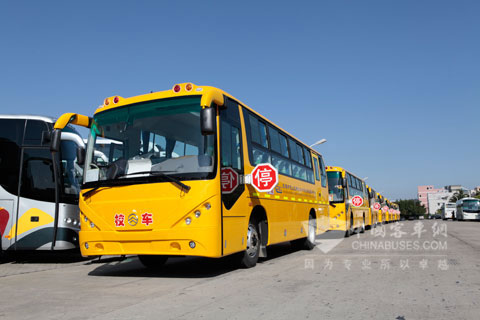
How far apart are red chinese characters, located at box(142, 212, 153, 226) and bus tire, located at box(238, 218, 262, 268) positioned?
6.53ft

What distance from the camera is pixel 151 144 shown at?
7.61 metres

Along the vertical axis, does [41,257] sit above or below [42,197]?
→ below

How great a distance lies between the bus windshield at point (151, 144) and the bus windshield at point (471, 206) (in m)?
53.9

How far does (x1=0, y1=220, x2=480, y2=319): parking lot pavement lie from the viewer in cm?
481

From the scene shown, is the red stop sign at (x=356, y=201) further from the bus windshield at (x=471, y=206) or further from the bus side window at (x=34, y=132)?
the bus windshield at (x=471, y=206)

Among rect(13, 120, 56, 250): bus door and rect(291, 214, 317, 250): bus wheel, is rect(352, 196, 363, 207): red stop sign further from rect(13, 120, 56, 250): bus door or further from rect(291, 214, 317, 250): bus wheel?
rect(13, 120, 56, 250): bus door

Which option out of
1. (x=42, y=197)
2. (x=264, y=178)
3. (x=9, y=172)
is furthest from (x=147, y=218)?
(x=9, y=172)

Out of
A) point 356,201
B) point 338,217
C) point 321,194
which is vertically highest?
point 356,201

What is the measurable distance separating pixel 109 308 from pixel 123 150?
3216 mm

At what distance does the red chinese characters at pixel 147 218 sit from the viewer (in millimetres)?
7270

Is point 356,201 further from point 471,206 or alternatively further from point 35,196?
point 471,206

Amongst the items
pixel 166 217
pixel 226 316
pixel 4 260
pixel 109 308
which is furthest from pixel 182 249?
pixel 4 260

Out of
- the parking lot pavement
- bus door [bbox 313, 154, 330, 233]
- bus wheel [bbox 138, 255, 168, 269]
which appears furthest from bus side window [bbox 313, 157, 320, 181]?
bus wheel [bbox 138, 255, 168, 269]

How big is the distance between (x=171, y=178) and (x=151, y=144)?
2.67ft
